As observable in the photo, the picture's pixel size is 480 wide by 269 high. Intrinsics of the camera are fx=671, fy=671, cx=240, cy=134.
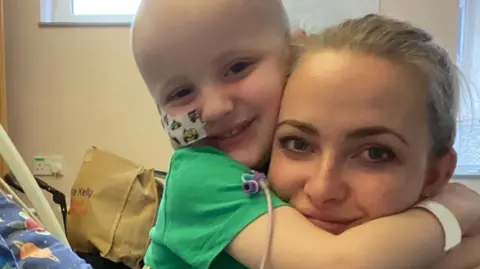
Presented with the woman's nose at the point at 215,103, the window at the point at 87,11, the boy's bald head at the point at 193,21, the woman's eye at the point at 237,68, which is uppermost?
the boy's bald head at the point at 193,21

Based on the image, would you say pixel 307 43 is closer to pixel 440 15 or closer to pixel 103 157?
pixel 103 157

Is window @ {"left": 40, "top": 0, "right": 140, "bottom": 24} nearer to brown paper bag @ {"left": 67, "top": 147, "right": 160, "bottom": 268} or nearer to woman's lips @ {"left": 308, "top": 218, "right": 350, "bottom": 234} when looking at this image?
brown paper bag @ {"left": 67, "top": 147, "right": 160, "bottom": 268}

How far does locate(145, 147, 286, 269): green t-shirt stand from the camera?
2.28 feet

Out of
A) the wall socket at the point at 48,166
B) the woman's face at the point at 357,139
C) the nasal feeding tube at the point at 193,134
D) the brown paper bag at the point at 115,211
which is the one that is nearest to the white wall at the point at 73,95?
the wall socket at the point at 48,166

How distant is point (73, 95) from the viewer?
3.45 m

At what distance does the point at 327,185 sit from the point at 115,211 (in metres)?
2.38

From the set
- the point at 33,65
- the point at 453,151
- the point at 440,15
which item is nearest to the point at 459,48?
the point at 440,15

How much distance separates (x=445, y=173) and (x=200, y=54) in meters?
0.32

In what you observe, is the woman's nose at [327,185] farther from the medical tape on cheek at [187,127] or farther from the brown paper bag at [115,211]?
the brown paper bag at [115,211]

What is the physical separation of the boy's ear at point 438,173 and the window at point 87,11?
2823mm

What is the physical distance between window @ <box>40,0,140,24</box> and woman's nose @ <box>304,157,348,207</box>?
287cm

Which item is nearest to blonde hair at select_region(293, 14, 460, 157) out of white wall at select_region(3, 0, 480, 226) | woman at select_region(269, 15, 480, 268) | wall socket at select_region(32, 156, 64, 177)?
woman at select_region(269, 15, 480, 268)

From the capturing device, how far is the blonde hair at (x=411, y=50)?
0.71 meters

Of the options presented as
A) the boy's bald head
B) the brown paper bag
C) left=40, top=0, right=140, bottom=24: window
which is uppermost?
the boy's bald head
